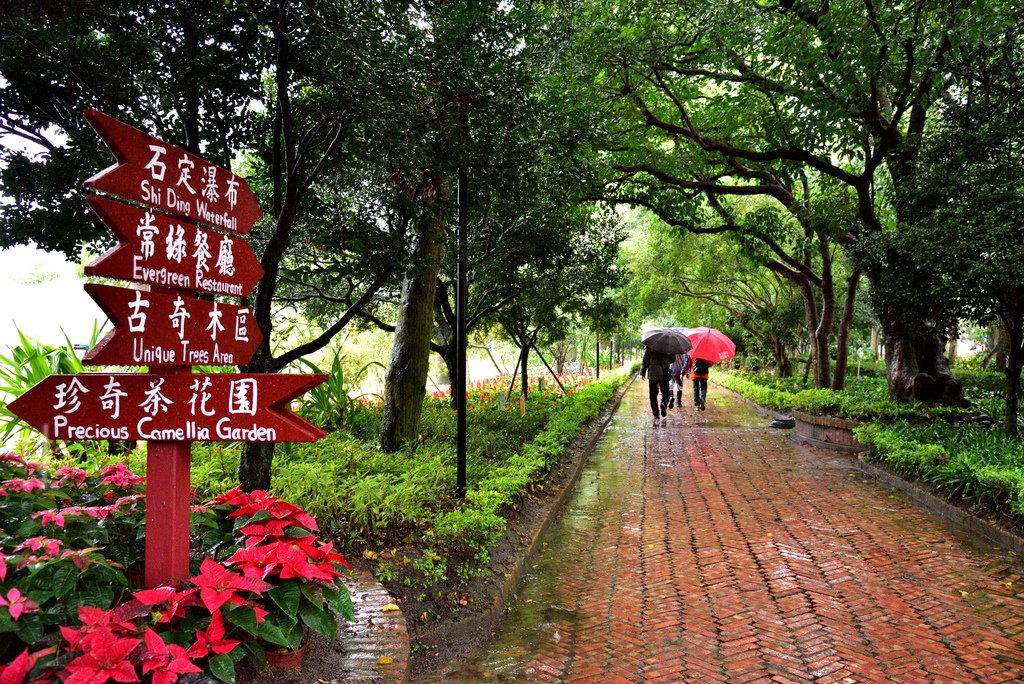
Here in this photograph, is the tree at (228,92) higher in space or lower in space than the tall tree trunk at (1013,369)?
higher

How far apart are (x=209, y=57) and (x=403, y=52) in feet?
4.47

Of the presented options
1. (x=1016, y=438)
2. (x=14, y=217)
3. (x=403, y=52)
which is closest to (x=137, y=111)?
(x=14, y=217)

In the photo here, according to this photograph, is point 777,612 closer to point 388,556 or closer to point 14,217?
point 388,556

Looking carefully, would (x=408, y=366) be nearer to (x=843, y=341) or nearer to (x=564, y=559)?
(x=564, y=559)

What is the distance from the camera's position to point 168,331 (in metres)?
2.72

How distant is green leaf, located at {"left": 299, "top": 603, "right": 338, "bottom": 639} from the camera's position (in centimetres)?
273

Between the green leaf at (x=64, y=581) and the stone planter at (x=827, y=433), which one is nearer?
the green leaf at (x=64, y=581)

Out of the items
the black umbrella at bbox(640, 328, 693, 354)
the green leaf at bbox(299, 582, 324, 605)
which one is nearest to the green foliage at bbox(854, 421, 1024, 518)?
the black umbrella at bbox(640, 328, 693, 354)

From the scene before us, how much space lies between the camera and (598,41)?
29.4ft

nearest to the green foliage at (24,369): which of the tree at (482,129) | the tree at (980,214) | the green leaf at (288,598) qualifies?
the tree at (482,129)

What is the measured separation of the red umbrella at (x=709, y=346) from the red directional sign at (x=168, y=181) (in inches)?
531

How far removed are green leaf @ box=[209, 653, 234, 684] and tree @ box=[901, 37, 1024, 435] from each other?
805 cm

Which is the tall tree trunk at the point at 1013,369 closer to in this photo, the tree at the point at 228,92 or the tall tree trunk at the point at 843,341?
the tall tree trunk at the point at 843,341

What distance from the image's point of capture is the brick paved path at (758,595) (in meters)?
3.47
